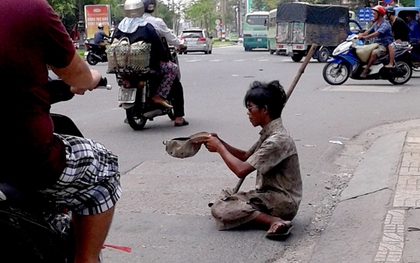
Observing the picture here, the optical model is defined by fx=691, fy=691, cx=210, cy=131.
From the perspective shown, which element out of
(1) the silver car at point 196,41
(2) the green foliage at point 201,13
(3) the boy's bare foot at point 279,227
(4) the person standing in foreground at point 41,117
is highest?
(4) the person standing in foreground at point 41,117

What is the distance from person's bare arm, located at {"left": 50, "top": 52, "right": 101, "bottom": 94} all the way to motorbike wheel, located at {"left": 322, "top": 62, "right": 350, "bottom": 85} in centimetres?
1297

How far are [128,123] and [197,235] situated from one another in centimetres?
458

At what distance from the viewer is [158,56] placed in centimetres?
886

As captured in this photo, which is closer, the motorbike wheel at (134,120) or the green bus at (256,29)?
the motorbike wheel at (134,120)

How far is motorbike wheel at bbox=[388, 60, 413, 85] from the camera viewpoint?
50.2ft

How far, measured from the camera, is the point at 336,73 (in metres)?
15.4

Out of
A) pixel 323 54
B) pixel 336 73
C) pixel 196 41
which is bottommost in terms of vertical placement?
pixel 196 41

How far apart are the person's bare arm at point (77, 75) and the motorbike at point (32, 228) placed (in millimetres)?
447

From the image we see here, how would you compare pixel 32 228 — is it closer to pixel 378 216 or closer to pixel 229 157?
pixel 229 157

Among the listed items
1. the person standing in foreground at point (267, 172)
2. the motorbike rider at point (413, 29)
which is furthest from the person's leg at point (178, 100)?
the motorbike rider at point (413, 29)

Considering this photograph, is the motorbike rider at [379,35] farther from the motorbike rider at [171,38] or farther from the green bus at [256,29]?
the green bus at [256,29]

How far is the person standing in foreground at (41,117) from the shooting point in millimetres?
2367

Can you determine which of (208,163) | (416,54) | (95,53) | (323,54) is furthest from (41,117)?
(323,54)

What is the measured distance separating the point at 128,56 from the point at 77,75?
5.88 meters
